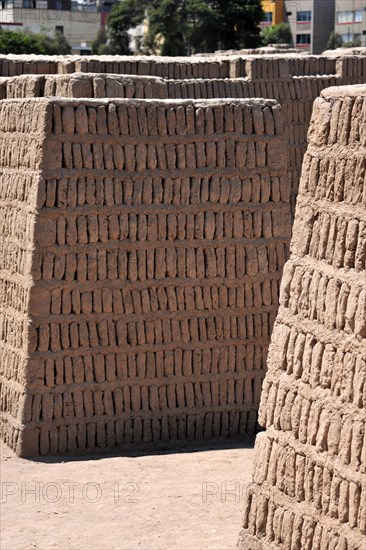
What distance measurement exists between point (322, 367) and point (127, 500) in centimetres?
272

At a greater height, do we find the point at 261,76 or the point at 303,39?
the point at 303,39

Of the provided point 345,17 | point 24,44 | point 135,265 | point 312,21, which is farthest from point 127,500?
point 345,17

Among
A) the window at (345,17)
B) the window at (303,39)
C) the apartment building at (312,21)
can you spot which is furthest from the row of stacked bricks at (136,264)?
the window at (303,39)

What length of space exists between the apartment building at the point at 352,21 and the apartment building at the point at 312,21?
1.74 feet

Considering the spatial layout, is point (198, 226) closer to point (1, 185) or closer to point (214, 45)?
point (1, 185)

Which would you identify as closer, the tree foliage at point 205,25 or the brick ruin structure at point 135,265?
the brick ruin structure at point 135,265

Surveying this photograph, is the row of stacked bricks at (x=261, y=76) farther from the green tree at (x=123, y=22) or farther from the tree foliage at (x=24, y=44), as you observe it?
the green tree at (x=123, y=22)

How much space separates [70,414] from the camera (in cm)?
962

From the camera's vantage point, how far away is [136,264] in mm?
9625

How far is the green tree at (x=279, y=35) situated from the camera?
54.7m

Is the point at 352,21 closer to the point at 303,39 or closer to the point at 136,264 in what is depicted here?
the point at 303,39

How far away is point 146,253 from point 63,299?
0.69 meters

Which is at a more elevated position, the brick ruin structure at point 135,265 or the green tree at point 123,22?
the green tree at point 123,22

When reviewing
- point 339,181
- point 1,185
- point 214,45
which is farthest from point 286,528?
point 214,45
